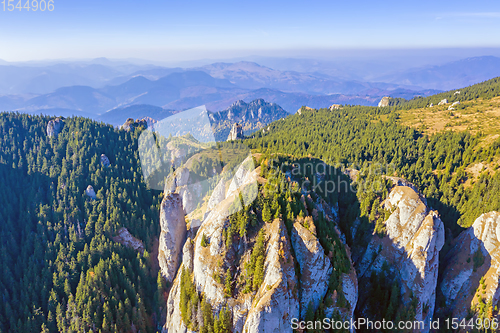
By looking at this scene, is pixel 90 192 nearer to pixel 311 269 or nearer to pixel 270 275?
pixel 270 275

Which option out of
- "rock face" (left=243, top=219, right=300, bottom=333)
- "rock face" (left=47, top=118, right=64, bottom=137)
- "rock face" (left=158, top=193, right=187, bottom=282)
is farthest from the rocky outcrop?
"rock face" (left=47, top=118, right=64, bottom=137)

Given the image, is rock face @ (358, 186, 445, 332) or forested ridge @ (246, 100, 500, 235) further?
forested ridge @ (246, 100, 500, 235)

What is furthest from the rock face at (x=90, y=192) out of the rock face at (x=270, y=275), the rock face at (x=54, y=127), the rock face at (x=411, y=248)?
the rock face at (x=411, y=248)

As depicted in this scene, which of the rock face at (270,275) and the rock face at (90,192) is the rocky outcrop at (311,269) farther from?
the rock face at (90,192)

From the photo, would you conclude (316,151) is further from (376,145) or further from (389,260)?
(389,260)

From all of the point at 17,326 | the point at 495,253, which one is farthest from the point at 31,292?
the point at 495,253

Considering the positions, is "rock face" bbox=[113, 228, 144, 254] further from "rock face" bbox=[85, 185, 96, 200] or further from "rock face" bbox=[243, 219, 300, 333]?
"rock face" bbox=[243, 219, 300, 333]
